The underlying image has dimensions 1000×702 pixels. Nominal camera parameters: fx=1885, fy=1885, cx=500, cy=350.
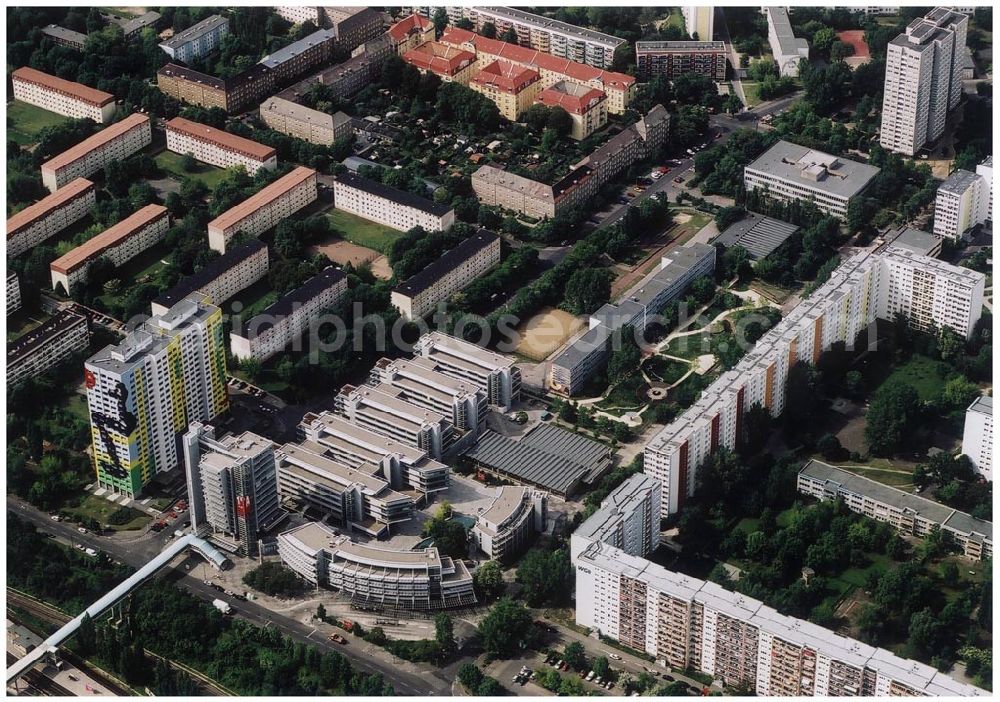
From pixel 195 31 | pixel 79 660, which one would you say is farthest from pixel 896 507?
pixel 195 31

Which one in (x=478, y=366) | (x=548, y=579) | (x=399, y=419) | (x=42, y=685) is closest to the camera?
(x=42, y=685)

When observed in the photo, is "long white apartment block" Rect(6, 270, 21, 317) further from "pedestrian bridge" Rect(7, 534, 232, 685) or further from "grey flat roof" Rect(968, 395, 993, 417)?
"grey flat roof" Rect(968, 395, 993, 417)

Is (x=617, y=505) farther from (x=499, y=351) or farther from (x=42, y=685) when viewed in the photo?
(x=42, y=685)

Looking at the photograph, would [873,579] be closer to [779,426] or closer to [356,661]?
[779,426]

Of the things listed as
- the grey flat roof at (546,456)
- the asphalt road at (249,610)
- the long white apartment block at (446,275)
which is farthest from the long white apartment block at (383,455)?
the long white apartment block at (446,275)

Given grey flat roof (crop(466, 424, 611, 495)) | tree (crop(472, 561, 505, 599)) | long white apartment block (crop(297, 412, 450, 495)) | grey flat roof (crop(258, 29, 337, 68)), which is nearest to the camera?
tree (crop(472, 561, 505, 599))

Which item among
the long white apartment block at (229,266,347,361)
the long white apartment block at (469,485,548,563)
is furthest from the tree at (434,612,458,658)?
the long white apartment block at (229,266,347,361)

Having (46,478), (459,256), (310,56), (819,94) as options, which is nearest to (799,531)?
(459,256)
